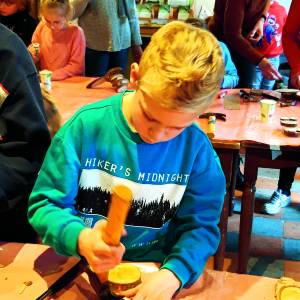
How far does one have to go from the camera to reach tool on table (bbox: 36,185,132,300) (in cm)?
65

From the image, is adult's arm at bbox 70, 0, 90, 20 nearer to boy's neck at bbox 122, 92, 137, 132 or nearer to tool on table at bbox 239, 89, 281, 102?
tool on table at bbox 239, 89, 281, 102

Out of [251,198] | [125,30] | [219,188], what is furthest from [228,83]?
[219,188]

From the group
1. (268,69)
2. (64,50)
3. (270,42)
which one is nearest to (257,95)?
(268,69)

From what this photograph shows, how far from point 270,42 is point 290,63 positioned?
0.43m

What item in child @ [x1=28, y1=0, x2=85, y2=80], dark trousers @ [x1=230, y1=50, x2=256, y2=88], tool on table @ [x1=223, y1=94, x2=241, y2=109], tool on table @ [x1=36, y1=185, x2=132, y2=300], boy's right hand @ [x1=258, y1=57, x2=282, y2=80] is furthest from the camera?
dark trousers @ [x1=230, y1=50, x2=256, y2=88]

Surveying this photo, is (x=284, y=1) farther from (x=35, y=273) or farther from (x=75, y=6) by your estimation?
(x=35, y=273)

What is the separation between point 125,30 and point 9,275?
2865 mm

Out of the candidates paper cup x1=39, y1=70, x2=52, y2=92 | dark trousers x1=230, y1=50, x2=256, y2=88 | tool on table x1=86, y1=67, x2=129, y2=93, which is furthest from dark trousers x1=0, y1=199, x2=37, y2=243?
dark trousers x1=230, y1=50, x2=256, y2=88

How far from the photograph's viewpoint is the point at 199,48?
0.82 metres

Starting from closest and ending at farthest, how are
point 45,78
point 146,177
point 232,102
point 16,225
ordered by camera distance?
1. point 146,177
2. point 16,225
3. point 232,102
4. point 45,78

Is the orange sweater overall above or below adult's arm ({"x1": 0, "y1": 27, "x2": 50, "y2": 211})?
below

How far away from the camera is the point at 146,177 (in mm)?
1031

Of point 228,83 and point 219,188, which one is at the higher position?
point 219,188

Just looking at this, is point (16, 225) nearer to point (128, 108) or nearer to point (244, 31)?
point (128, 108)
